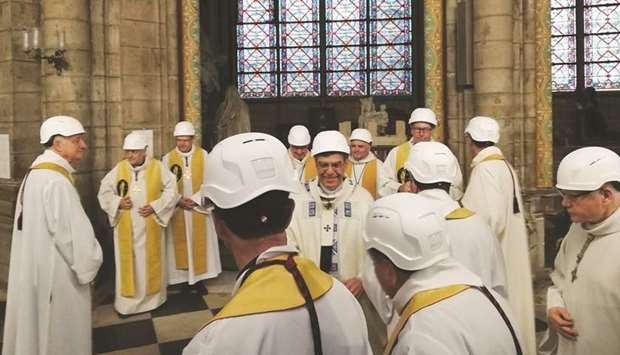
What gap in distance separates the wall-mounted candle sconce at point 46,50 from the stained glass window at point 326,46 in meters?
7.73

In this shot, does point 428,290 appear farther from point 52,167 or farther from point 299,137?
point 299,137

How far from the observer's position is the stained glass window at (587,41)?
46.3 feet

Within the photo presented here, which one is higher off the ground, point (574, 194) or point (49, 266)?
point (574, 194)

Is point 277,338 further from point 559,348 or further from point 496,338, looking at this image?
point 559,348

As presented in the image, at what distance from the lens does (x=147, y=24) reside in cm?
745

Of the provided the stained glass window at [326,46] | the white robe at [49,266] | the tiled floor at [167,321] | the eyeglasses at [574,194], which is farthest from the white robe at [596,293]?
the stained glass window at [326,46]

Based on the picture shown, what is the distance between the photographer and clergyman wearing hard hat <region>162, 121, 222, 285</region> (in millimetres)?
7176

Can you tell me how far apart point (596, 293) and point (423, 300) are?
124cm

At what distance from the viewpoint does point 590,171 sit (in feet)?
8.70

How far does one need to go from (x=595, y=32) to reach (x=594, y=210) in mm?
12956

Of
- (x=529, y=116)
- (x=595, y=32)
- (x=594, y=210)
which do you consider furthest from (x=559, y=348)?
(x=595, y=32)

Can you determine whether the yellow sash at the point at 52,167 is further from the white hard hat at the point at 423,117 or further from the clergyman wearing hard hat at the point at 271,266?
the white hard hat at the point at 423,117

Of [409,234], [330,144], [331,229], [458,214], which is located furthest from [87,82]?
[409,234]

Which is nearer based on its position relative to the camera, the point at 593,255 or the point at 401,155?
the point at 593,255
